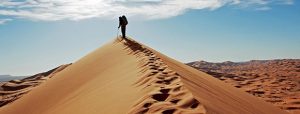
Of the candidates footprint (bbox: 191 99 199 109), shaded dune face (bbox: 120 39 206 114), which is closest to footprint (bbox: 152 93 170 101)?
shaded dune face (bbox: 120 39 206 114)

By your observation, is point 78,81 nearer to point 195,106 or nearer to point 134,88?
point 134,88

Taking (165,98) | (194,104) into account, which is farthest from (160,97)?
(194,104)

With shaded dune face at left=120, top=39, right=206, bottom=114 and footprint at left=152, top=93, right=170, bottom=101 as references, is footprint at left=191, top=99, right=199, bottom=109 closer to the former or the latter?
shaded dune face at left=120, top=39, right=206, bottom=114

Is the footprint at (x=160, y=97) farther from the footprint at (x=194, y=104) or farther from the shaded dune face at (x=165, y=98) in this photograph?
the footprint at (x=194, y=104)

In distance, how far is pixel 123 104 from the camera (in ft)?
11.8

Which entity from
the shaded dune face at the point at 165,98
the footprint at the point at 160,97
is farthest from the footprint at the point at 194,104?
the footprint at the point at 160,97

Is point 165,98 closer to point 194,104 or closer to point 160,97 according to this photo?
point 160,97

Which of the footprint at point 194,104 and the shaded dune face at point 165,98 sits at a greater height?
the footprint at point 194,104

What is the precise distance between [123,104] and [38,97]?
4.39 metres

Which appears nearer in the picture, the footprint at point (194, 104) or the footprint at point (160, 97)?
the footprint at point (194, 104)

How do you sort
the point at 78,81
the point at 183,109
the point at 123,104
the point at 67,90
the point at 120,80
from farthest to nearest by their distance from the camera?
the point at 78,81 < the point at 67,90 < the point at 120,80 < the point at 123,104 < the point at 183,109

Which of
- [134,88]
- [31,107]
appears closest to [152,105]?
[134,88]

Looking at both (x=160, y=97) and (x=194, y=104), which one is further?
(x=160, y=97)

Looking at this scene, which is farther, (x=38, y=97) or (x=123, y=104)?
(x=38, y=97)
